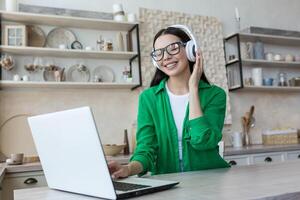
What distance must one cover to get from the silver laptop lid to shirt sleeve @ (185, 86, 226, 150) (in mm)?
496

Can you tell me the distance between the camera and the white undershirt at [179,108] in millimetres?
1404

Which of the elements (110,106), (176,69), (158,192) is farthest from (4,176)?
(158,192)

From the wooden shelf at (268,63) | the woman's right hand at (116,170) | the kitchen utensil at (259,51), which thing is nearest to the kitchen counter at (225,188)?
the woman's right hand at (116,170)

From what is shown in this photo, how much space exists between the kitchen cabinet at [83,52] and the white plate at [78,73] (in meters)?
0.02

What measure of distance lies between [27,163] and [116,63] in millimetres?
1248

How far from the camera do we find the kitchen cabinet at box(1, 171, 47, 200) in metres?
2.19

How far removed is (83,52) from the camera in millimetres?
2916

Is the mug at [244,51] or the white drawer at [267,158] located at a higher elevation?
the mug at [244,51]

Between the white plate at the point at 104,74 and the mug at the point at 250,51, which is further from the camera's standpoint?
the mug at the point at 250,51

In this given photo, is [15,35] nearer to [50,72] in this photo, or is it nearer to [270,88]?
[50,72]

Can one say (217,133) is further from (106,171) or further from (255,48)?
(255,48)

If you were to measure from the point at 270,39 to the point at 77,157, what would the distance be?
3414mm

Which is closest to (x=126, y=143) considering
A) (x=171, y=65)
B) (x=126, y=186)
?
(x=171, y=65)

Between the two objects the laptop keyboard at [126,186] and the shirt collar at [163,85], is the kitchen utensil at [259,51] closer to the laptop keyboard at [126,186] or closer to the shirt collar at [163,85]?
the shirt collar at [163,85]
